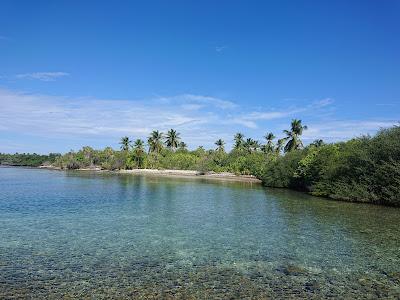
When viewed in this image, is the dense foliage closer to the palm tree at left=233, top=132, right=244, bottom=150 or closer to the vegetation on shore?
the vegetation on shore

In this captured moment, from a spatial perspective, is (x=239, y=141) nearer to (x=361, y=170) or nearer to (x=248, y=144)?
(x=248, y=144)

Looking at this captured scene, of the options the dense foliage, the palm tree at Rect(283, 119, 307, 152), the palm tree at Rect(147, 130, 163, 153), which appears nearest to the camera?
the dense foliage

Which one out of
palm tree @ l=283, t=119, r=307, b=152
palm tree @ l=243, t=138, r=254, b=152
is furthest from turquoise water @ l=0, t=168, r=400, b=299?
palm tree @ l=243, t=138, r=254, b=152

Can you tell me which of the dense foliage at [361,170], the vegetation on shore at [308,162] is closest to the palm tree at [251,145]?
the vegetation on shore at [308,162]

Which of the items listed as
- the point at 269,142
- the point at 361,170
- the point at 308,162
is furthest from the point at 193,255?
the point at 269,142

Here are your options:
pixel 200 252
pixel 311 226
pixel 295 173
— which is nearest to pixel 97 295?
pixel 200 252

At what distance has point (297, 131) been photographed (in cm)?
9206

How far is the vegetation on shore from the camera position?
143 feet

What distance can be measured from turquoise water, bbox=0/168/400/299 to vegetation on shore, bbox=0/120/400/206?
43.4 feet

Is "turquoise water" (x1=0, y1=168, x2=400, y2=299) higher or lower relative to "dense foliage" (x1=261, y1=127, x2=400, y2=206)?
lower

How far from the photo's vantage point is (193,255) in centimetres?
1772

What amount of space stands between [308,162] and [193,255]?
51.6 metres

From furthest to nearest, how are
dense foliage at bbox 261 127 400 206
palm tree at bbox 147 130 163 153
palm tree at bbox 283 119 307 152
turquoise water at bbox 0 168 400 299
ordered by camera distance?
1. palm tree at bbox 147 130 163 153
2. palm tree at bbox 283 119 307 152
3. dense foliage at bbox 261 127 400 206
4. turquoise water at bbox 0 168 400 299

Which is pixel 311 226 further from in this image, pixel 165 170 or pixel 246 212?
pixel 165 170
